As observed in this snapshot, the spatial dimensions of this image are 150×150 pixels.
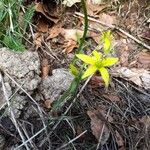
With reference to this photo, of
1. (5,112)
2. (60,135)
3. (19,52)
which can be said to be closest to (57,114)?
(60,135)

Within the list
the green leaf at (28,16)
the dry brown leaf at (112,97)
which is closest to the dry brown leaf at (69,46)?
the green leaf at (28,16)

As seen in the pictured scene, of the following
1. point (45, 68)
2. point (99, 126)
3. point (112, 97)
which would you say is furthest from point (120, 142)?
point (45, 68)

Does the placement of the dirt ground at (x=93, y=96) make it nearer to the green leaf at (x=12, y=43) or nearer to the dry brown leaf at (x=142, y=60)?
the dry brown leaf at (x=142, y=60)

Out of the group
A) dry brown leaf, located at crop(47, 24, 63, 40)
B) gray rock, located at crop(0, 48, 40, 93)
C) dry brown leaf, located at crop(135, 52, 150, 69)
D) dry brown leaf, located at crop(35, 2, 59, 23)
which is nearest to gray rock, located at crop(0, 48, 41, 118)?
gray rock, located at crop(0, 48, 40, 93)

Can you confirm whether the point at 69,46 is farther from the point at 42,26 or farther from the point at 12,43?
the point at 12,43

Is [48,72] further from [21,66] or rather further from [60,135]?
[60,135]
